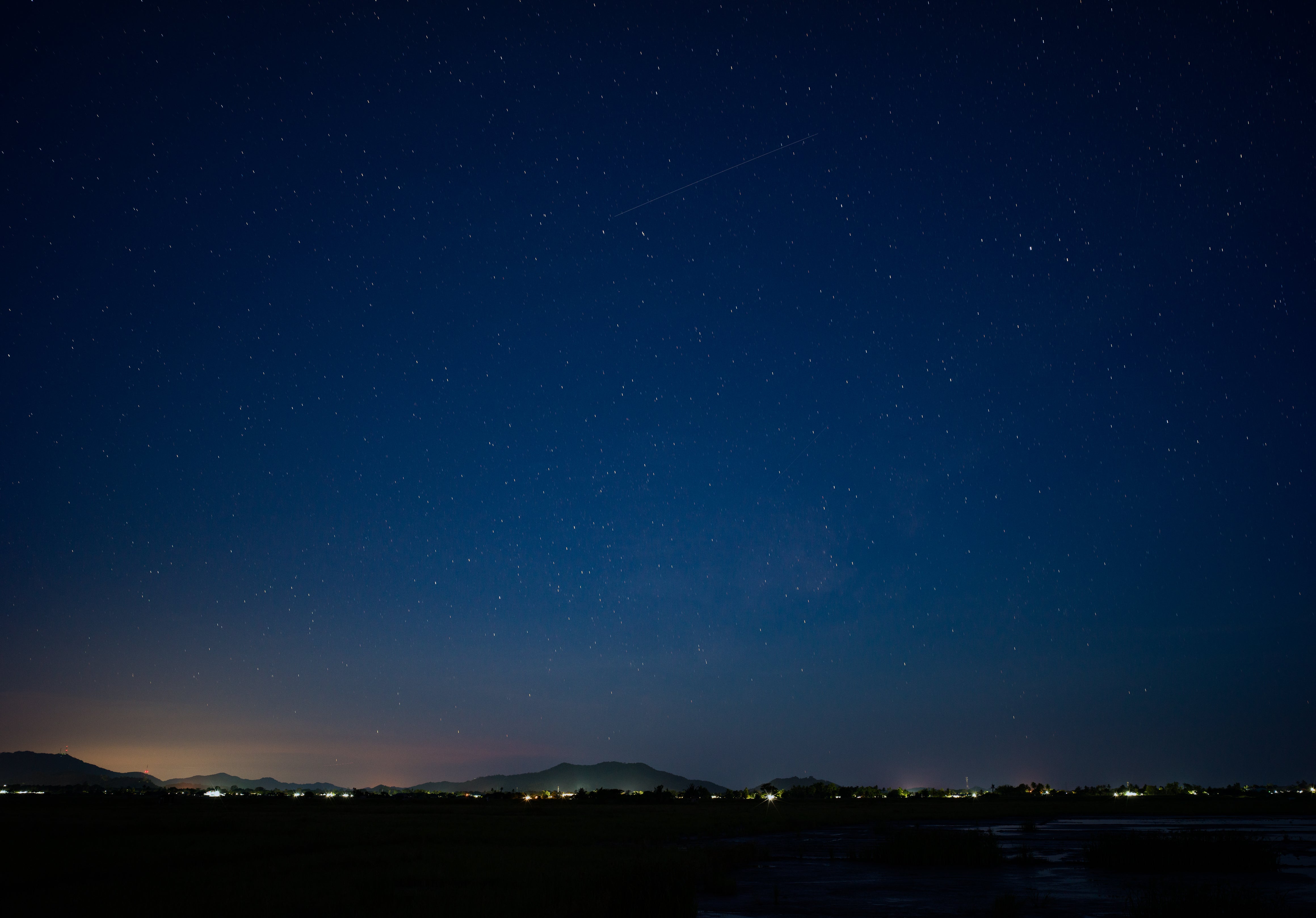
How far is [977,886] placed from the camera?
27.7 metres

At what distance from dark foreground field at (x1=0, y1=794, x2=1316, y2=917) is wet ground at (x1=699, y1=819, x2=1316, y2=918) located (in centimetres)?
168

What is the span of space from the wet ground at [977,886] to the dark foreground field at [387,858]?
1.68 metres

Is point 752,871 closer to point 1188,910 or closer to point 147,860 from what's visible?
point 1188,910

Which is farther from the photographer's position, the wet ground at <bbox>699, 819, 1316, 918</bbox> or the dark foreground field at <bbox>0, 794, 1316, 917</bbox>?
the wet ground at <bbox>699, 819, 1316, 918</bbox>

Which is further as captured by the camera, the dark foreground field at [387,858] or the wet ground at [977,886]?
the wet ground at [977,886]

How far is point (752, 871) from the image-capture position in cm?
3303

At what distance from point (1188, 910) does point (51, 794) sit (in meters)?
209

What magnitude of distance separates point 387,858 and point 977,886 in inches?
833

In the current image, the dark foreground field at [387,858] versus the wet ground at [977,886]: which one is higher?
the dark foreground field at [387,858]

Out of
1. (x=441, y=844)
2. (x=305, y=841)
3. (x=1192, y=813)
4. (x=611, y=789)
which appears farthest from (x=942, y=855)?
(x=611, y=789)

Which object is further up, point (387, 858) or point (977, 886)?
Answer: point (387, 858)

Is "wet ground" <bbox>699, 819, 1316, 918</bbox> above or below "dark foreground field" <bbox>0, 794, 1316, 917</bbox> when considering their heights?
below

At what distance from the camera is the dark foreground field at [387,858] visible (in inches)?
853

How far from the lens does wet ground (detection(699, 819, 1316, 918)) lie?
22531 millimetres
